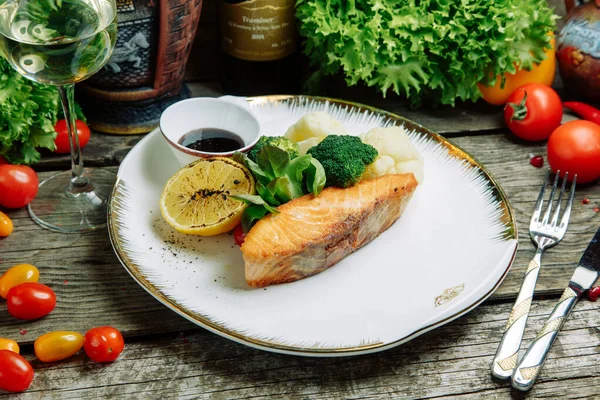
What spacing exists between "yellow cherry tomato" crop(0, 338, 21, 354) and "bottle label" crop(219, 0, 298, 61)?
1675mm

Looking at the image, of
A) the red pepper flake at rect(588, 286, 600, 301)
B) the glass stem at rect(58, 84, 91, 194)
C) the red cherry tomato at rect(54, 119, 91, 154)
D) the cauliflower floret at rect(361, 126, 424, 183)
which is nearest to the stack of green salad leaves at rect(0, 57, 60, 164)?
the red cherry tomato at rect(54, 119, 91, 154)

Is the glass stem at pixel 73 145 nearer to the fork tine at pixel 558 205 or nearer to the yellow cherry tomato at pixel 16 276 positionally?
the yellow cherry tomato at pixel 16 276

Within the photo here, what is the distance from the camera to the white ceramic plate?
1.91 m

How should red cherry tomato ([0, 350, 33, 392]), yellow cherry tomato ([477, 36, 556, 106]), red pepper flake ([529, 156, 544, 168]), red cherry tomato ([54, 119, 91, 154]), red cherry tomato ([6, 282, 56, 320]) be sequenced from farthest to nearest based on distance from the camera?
yellow cherry tomato ([477, 36, 556, 106]) → red pepper flake ([529, 156, 544, 168]) → red cherry tomato ([54, 119, 91, 154]) → red cherry tomato ([6, 282, 56, 320]) → red cherry tomato ([0, 350, 33, 392])

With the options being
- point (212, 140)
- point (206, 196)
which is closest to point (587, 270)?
point (206, 196)

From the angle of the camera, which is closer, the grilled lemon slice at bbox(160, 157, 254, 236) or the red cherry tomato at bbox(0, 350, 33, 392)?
the red cherry tomato at bbox(0, 350, 33, 392)

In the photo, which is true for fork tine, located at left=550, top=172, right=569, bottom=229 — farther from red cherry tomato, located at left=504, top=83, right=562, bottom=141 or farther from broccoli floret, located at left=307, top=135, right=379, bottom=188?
broccoli floret, located at left=307, top=135, right=379, bottom=188

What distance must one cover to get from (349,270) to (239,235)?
1.29 feet

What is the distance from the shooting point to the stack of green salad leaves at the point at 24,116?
2.39 m

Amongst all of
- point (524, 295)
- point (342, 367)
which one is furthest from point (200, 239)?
point (524, 295)

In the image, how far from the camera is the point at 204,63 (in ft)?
11.5

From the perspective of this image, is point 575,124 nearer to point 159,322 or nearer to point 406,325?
point 406,325

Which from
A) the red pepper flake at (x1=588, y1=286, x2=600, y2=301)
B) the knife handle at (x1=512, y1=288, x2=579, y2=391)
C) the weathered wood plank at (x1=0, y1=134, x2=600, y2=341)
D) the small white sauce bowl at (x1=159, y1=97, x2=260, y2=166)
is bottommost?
the weathered wood plank at (x1=0, y1=134, x2=600, y2=341)

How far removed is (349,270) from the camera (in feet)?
7.14
